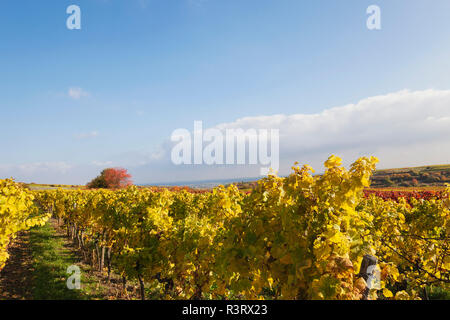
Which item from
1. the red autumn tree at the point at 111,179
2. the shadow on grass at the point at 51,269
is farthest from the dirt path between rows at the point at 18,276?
the red autumn tree at the point at 111,179

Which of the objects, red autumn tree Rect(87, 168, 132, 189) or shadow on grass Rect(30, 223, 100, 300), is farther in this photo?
red autumn tree Rect(87, 168, 132, 189)

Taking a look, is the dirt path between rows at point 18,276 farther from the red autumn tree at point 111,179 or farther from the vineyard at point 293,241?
the red autumn tree at point 111,179

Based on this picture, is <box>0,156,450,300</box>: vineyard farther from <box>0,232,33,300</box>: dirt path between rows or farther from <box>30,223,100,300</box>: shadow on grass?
<box>0,232,33,300</box>: dirt path between rows

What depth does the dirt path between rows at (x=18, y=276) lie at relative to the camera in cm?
821

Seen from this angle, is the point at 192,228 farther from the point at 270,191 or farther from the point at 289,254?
the point at 289,254

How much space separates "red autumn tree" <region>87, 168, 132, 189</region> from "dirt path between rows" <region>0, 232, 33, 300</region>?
189 ft

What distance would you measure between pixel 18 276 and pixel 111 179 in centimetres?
6512

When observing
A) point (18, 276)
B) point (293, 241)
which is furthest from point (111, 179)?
point (293, 241)

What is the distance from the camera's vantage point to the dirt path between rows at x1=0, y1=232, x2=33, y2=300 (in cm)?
821

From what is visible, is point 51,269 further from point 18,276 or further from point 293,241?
point 293,241

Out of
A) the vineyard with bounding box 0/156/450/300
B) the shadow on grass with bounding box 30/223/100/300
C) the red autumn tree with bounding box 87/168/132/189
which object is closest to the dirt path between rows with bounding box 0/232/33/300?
the shadow on grass with bounding box 30/223/100/300
